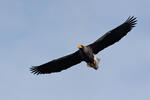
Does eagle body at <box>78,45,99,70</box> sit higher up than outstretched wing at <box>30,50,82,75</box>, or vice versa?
outstretched wing at <box>30,50,82,75</box>

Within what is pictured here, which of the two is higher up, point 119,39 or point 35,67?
point 35,67

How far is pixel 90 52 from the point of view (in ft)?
100

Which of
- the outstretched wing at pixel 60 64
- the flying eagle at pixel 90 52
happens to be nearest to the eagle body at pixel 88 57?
the flying eagle at pixel 90 52

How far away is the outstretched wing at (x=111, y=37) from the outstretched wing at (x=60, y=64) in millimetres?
1368

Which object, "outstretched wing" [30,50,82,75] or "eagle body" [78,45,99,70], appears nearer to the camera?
"eagle body" [78,45,99,70]

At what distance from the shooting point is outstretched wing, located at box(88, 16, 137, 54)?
3098 cm

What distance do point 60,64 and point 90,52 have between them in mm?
2920

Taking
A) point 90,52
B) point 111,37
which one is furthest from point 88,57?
point 111,37

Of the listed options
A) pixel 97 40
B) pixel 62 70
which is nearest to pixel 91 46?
pixel 97 40

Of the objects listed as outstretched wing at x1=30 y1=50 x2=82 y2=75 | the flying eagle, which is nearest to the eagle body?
the flying eagle

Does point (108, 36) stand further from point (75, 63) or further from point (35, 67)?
point (35, 67)

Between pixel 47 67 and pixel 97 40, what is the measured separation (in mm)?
4361

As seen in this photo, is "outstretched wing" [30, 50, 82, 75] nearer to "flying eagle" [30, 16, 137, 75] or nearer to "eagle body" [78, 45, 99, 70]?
"flying eagle" [30, 16, 137, 75]

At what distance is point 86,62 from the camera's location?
101 feet
